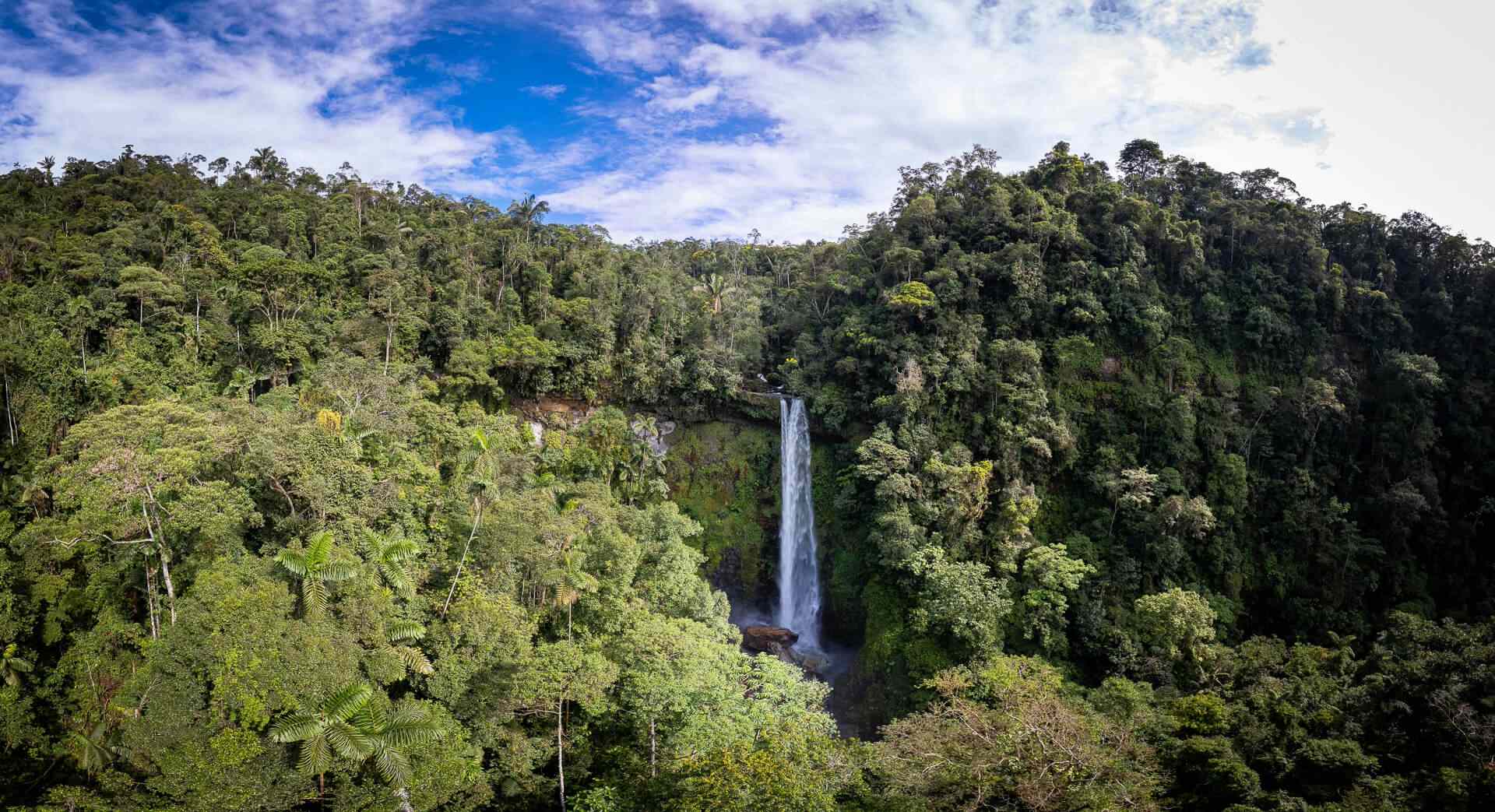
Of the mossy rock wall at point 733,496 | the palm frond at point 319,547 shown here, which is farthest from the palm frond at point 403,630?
the mossy rock wall at point 733,496

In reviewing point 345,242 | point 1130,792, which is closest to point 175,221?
point 345,242

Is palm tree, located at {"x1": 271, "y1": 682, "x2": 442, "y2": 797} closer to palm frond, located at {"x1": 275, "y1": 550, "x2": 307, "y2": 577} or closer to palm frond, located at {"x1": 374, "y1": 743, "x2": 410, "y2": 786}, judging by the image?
palm frond, located at {"x1": 374, "y1": 743, "x2": 410, "y2": 786}

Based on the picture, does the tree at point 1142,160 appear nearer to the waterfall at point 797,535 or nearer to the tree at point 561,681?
the waterfall at point 797,535

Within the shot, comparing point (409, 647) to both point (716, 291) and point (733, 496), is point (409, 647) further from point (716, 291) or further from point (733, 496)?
point (716, 291)

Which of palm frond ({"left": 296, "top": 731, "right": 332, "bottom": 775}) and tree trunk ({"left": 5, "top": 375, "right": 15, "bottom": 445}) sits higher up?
tree trunk ({"left": 5, "top": 375, "right": 15, "bottom": 445})

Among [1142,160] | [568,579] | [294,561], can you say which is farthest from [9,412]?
[1142,160]

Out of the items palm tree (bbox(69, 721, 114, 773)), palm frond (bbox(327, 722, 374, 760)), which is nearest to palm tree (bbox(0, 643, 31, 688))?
palm tree (bbox(69, 721, 114, 773))
